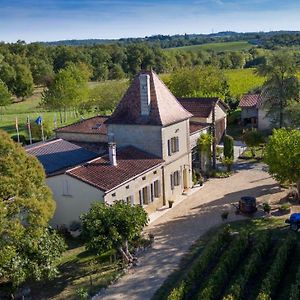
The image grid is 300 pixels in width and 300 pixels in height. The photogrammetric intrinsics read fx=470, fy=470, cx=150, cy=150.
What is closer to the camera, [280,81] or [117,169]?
[117,169]

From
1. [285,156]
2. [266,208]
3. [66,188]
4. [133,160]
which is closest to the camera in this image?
[66,188]

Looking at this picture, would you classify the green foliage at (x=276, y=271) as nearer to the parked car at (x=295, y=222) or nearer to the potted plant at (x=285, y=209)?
the parked car at (x=295, y=222)

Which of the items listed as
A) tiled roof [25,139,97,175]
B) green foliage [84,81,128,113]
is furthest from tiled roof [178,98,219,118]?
green foliage [84,81,128,113]

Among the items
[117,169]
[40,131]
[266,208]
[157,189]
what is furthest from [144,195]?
[40,131]

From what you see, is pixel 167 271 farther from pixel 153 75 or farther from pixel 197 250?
pixel 153 75

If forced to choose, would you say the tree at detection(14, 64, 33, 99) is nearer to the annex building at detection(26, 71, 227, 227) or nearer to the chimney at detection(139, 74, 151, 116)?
the annex building at detection(26, 71, 227, 227)

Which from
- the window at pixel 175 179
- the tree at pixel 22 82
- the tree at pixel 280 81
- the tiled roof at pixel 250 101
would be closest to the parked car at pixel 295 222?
the window at pixel 175 179

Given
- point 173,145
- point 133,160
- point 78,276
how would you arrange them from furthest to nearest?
point 173,145 → point 133,160 → point 78,276

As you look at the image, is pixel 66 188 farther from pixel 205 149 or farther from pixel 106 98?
pixel 106 98
